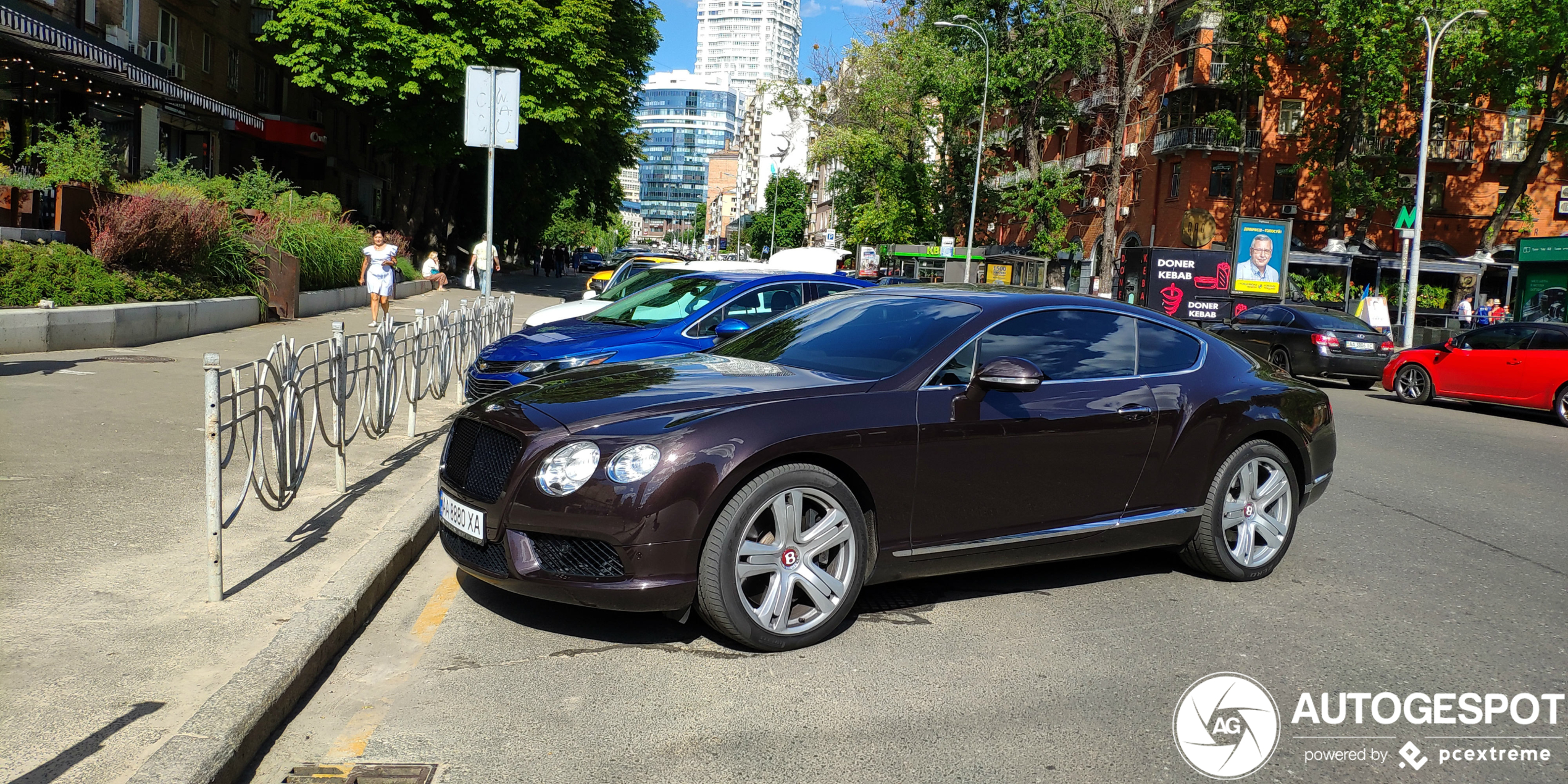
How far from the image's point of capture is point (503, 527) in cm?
459

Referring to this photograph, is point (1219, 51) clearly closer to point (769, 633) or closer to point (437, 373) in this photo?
point (437, 373)

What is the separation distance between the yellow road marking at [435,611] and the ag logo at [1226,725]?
9.51 feet

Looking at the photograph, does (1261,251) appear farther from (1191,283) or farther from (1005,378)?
(1005,378)

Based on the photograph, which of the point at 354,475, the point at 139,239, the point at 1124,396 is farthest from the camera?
the point at 139,239

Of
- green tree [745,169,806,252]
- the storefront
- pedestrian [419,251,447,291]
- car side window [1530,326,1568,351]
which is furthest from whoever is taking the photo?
green tree [745,169,806,252]

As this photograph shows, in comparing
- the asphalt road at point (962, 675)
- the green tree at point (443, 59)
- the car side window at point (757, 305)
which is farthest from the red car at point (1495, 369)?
the green tree at point (443, 59)

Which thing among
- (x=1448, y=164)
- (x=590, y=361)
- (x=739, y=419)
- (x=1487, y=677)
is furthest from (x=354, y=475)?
(x=1448, y=164)

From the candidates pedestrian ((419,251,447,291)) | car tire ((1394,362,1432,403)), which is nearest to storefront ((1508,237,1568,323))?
car tire ((1394,362,1432,403))

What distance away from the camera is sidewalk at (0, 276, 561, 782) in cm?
359

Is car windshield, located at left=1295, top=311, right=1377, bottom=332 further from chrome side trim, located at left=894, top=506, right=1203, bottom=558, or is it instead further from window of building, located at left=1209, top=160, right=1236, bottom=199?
window of building, located at left=1209, top=160, right=1236, bottom=199

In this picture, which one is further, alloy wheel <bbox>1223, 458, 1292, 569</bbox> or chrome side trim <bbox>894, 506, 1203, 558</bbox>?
alloy wheel <bbox>1223, 458, 1292, 569</bbox>

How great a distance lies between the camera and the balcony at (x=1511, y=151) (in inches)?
1853

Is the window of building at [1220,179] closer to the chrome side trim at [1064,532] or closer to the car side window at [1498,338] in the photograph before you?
the car side window at [1498,338]

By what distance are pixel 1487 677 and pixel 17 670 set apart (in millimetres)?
5404
